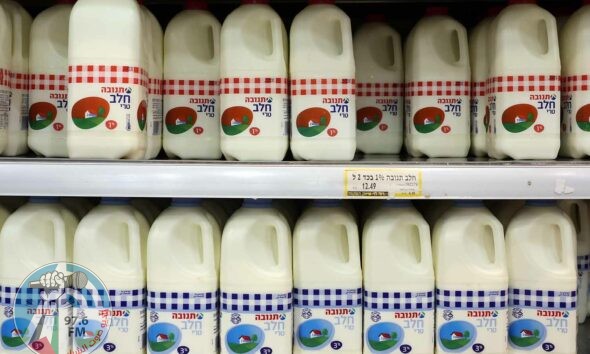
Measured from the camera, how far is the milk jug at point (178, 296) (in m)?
1.41

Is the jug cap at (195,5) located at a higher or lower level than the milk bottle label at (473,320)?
higher

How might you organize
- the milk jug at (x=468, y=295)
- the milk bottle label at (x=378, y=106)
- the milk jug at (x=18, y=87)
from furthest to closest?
the milk bottle label at (x=378, y=106), the milk jug at (x=18, y=87), the milk jug at (x=468, y=295)

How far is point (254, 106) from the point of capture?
4.78 ft

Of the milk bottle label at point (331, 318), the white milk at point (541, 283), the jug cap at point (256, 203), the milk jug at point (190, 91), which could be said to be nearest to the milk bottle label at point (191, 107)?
the milk jug at point (190, 91)

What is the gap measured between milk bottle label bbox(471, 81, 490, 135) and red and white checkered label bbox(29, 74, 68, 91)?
101cm

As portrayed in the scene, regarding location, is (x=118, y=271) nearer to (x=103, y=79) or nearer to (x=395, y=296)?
(x=103, y=79)

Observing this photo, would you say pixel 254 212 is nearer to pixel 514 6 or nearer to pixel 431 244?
pixel 431 244

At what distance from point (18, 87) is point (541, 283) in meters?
1.29

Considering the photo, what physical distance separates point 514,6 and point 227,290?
3.00 ft

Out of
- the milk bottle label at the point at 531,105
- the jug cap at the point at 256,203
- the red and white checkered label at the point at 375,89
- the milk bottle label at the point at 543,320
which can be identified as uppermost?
the red and white checkered label at the point at 375,89

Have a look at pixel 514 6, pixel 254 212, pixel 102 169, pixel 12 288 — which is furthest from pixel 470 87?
pixel 12 288

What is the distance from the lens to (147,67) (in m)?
1.49

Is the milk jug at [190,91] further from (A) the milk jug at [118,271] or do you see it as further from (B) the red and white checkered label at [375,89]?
(B) the red and white checkered label at [375,89]

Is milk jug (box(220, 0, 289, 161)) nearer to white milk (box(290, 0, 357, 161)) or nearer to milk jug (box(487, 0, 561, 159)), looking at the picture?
white milk (box(290, 0, 357, 161))
